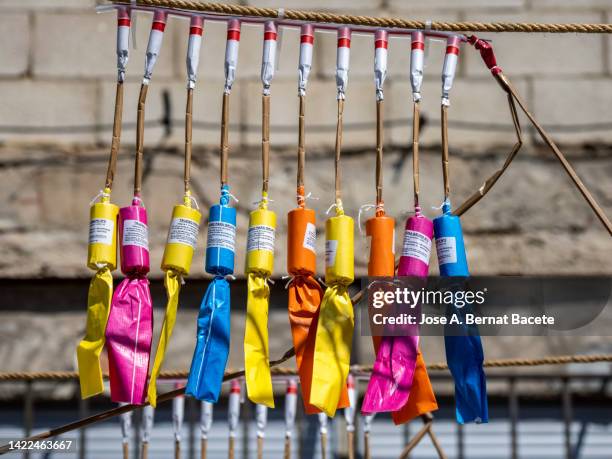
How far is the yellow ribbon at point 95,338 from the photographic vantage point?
6.72 ft

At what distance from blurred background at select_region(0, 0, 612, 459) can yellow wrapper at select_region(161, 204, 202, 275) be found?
96 cm

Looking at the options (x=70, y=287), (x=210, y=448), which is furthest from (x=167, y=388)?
(x=70, y=287)

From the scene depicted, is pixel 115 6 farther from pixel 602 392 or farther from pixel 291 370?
pixel 602 392

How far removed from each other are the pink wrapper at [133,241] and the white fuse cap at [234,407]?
788mm

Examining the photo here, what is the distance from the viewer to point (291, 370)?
278 cm

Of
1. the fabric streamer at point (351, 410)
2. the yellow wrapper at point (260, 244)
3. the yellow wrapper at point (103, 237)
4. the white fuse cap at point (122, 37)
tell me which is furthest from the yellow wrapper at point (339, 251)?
the fabric streamer at point (351, 410)

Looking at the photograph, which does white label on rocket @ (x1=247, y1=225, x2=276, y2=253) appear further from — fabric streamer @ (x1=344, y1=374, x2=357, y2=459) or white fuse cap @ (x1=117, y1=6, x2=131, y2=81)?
fabric streamer @ (x1=344, y1=374, x2=357, y2=459)

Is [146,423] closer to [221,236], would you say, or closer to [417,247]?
[221,236]

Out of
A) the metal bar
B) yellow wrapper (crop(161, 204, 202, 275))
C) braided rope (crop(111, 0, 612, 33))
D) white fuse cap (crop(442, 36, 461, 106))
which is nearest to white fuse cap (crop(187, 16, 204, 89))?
braided rope (crop(111, 0, 612, 33))

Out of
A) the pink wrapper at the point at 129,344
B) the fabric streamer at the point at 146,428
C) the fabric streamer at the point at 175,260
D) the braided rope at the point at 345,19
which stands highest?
the braided rope at the point at 345,19

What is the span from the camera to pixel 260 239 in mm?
2107

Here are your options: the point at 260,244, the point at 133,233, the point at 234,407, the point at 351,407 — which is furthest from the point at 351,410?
the point at 133,233

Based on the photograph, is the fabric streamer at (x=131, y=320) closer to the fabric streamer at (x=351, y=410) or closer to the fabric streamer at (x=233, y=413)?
the fabric streamer at (x=233, y=413)

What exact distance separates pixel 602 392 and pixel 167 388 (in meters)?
1.33
